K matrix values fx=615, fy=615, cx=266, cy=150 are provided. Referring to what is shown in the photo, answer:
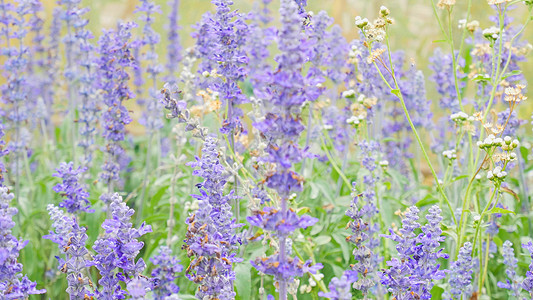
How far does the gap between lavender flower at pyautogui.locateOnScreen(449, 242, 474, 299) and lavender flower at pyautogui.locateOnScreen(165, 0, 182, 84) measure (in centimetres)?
324

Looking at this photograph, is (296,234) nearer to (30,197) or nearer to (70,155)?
(30,197)

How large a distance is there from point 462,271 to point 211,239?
1.18 metres

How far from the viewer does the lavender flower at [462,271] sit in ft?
8.55

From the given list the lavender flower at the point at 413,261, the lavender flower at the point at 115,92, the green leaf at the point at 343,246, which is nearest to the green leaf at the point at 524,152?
the green leaf at the point at 343,246

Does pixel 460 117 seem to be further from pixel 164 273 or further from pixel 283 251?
pixel 164 273

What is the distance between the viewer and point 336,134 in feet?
15.7

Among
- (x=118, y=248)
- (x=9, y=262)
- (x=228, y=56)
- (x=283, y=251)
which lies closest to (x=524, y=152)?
(x=228, y=56)

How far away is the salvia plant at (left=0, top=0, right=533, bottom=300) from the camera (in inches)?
84.5

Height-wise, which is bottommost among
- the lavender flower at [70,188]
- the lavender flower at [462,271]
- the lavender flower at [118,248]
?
the lavender flower at [462,271]

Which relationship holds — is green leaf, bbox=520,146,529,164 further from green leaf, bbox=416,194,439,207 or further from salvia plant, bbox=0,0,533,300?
green leaf, bbox=416,194,439,207

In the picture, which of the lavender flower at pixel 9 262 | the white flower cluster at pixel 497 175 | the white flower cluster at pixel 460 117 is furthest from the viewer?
the white flower cluster at pixel 460 117

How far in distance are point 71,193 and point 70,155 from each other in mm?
2375

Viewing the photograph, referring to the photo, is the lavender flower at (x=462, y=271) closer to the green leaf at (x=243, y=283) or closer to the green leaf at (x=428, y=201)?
the green leaf at (x=243, y=283)

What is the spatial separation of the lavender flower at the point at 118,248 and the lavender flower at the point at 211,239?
0.19m
